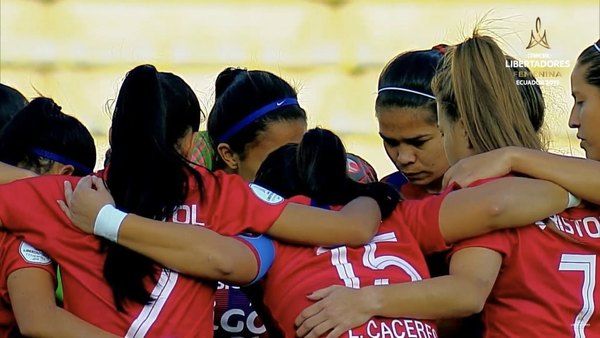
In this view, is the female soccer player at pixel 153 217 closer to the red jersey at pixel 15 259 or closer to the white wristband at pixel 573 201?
the red jersey at pixel 15 259

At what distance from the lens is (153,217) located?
1.66 m

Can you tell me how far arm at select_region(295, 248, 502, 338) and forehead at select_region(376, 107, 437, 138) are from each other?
62 cm

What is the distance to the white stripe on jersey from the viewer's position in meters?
1.63

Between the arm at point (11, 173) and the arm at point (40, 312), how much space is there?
248 mm

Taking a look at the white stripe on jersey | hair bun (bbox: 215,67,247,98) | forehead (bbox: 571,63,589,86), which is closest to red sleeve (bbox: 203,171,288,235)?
the white stripe on jersey

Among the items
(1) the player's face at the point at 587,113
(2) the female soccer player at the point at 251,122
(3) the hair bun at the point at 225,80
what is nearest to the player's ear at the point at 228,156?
(2) the female soccer player at the point at 251,122

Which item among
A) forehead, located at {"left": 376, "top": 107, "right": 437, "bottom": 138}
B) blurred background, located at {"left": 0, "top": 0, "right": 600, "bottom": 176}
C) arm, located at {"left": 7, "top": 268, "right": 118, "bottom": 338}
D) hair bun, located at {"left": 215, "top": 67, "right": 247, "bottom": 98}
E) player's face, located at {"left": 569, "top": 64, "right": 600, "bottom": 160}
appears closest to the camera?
arm, located at {"left": 7, "top": 268, "right": 118, "bottom": 338}

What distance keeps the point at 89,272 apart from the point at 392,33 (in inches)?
122

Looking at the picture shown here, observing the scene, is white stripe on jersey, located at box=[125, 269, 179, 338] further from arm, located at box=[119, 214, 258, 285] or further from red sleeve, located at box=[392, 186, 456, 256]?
red sleeve, located at box=[392, 186, 456, 256]

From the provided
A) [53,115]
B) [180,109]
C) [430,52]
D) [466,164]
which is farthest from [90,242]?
[430,52]

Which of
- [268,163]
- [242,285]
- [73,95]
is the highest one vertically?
[268,163]

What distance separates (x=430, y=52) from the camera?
7.75ft

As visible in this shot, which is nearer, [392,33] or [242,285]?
[242,285]

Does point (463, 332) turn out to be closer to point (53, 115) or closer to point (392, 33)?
point (53, 115)
